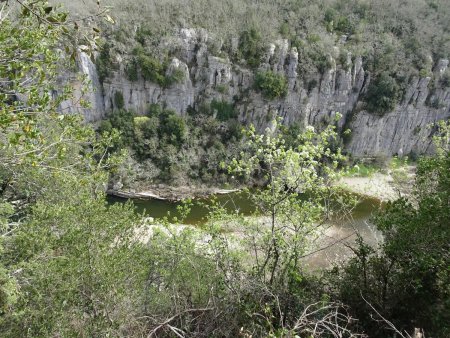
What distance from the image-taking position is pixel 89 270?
734 cm

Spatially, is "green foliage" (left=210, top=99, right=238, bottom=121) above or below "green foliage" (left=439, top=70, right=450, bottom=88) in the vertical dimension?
below

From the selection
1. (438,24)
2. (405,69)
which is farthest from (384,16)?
(405,69)

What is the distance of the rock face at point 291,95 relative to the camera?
33438 millimetres

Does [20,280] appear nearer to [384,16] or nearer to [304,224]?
[304,224]

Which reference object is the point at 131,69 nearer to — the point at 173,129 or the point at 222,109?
the point at 173,129

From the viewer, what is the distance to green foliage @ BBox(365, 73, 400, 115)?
3716cm

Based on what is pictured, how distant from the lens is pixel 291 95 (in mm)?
36375

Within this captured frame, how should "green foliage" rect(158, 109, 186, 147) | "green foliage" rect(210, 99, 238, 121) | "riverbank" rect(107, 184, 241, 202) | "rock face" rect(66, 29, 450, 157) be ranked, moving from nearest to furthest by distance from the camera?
"riverbank" rect(107, 184, 241, 202) → "green foliage" rect(158, 109, 186, 147) → "rock face" rect(66, 29, 450, 157) → "green foliage" rect(210, 99, 238, 121)

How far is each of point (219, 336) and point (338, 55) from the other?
1441 inches

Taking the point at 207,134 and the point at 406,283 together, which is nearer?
the point at 406,283

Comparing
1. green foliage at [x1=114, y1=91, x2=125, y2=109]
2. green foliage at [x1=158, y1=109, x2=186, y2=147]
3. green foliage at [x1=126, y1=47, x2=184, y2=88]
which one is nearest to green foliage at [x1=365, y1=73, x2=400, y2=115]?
green foliage at [x1=126, y1=47, x2=184, y2=88]

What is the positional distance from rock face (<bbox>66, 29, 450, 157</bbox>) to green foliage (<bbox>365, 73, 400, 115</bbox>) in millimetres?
823

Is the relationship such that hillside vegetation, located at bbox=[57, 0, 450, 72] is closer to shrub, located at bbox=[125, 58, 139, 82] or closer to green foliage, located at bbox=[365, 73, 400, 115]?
green foliage, located at bbox=[365, 73, 400, 115]

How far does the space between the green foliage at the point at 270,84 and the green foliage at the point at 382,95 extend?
424 inches
